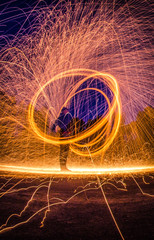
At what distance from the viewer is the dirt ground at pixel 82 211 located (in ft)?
7.61

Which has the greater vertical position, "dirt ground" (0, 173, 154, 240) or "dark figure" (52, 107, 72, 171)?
"dark figure" (52, 107, 72, 171)

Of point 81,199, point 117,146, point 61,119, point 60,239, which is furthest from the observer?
point 117,146

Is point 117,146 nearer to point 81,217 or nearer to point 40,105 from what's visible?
point 40,105

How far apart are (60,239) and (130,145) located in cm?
1497

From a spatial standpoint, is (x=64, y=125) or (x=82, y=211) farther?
(x=64, y=125)

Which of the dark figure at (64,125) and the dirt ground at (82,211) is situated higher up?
the dark figure at (64,125)

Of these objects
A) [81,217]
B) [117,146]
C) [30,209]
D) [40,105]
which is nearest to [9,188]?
[30,209]

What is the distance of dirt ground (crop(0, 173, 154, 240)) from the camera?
232 centimetres

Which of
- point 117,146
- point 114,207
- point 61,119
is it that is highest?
point 117,146

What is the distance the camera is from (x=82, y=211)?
119 inches

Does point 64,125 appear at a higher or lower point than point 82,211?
higher

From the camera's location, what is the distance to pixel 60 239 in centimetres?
221

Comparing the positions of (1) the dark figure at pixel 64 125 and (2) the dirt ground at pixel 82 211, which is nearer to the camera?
(2) the dirt ground at pixel 82 211

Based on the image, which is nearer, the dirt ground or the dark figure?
the dirt ground
